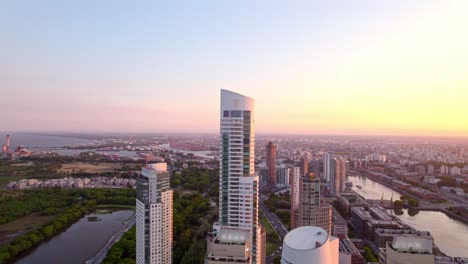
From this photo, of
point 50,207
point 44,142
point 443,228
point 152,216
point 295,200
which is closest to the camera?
point 152,216

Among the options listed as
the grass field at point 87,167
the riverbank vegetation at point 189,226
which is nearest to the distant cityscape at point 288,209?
the riverbank vegetation at point 189,226

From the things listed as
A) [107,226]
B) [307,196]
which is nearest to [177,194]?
[107,226]

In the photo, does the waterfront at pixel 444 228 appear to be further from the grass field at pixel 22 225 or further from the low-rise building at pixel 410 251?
the grass field at pixel 22 225

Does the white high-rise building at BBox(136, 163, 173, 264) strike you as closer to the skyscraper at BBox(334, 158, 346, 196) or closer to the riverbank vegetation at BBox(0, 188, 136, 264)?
the riverbank vegetation at BBox(0, 188, 136, 264)

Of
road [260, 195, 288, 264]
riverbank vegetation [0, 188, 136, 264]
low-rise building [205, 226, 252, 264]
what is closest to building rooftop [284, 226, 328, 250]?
low-rise building [205, 226, 252, 264]

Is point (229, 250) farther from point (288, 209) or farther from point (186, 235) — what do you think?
point (288, 209)

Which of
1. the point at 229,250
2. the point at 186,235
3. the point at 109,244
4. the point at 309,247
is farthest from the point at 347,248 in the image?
the point at 109,244

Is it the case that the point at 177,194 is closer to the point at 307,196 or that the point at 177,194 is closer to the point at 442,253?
the point at 307,196
